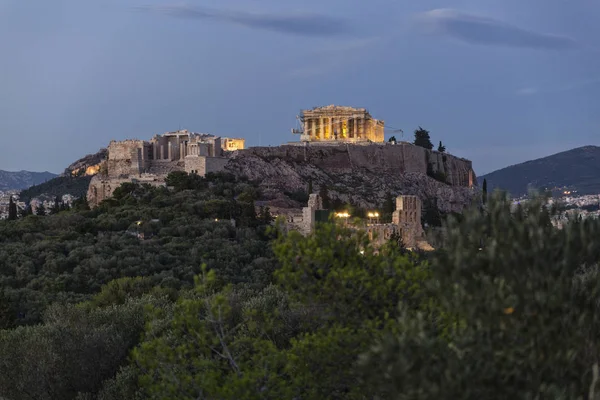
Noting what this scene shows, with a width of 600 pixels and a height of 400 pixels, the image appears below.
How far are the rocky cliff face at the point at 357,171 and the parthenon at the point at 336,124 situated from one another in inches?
169

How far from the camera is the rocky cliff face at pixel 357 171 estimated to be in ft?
181

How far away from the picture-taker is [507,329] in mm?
7863

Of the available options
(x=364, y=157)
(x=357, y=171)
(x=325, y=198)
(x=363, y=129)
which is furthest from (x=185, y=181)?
(x=363, y=129)

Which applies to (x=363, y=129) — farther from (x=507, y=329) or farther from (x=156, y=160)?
(x=507, y=329)

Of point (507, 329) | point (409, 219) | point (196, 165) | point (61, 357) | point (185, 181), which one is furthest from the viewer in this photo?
point (196, 165)

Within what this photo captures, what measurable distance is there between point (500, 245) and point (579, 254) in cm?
105

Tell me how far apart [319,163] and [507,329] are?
53897mm

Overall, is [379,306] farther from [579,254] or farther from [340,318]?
[579,254]

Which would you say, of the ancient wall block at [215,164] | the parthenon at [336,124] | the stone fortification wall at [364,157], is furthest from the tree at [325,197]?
the parthenon at [336,124]

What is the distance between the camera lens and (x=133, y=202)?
44.9m

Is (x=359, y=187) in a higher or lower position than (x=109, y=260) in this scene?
higher

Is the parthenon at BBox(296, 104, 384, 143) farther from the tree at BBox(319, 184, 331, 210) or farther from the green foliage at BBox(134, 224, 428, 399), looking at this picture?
the green foliage at BBox(134, 224, 428, 399)

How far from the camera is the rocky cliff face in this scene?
5509 centimetres

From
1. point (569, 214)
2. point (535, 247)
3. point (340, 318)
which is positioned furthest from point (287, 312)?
point (535, 247)
